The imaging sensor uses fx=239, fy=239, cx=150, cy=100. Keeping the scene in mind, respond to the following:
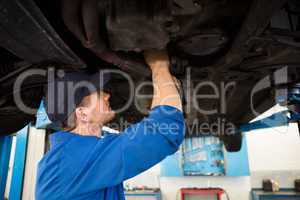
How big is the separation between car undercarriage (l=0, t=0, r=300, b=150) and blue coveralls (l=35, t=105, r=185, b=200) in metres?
0.24

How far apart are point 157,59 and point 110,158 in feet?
1.18

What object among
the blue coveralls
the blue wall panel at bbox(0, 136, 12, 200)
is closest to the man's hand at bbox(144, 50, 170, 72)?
the blue coveralls

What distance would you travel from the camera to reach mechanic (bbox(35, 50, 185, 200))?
26.7 inches

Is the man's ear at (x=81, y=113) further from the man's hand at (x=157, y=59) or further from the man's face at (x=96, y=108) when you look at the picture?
the man's hand at (x=157, y=59)

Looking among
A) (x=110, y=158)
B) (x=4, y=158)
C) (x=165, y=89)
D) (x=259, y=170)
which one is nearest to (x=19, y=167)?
(x=4, y=158)

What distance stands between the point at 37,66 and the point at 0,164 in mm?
962

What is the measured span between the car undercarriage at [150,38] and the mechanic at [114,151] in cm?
14

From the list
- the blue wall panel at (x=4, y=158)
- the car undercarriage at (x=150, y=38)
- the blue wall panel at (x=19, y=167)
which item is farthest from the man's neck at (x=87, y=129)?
the blue wall panel at (x=19, y=167)

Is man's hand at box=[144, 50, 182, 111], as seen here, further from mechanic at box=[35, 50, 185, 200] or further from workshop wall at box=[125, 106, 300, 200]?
workshop wall at box=[125, 106, 300, 200]

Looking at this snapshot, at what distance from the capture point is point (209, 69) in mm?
894

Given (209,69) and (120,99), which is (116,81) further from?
(209,69)

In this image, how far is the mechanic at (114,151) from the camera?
0.68 m

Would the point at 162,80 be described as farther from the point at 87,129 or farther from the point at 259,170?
the point at 259,170

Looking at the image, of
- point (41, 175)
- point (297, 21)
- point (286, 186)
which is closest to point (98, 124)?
point (41, 175)
